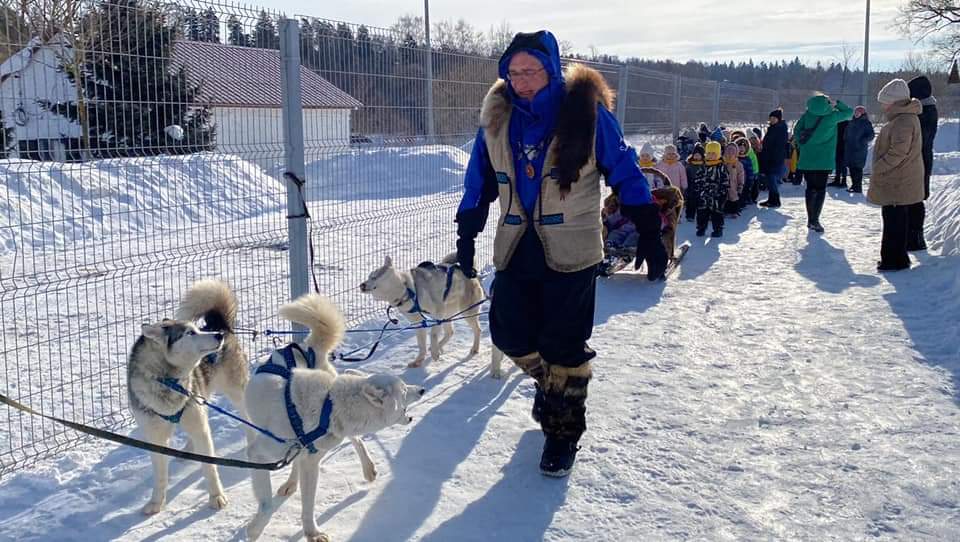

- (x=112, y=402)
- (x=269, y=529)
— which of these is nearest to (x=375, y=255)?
(x=112, y=402)

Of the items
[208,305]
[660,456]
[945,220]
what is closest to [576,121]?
[660,456]

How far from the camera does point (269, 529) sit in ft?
10.9

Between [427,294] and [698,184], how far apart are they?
21.9ft

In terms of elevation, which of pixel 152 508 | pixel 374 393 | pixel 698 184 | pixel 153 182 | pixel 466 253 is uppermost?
pixel 153 182

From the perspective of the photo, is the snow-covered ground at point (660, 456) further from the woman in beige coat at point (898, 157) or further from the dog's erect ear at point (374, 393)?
the woman in beige coat at point (898, 157)

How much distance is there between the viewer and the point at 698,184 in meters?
11.3

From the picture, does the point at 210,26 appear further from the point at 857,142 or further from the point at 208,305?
the point at 857,142

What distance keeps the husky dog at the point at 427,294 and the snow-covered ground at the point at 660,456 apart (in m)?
0.24

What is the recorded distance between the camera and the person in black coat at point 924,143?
909 centimetres

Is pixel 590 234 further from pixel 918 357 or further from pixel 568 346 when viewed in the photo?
pixel 918 357

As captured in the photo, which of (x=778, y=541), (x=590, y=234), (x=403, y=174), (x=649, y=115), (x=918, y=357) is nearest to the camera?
(x=778, y=541)

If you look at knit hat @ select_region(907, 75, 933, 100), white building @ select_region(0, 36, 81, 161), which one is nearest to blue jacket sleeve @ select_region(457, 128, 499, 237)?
white building @ select_region(0, 36, 81, 161)

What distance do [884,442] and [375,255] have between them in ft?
21.2

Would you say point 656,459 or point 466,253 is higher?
point 466,253
